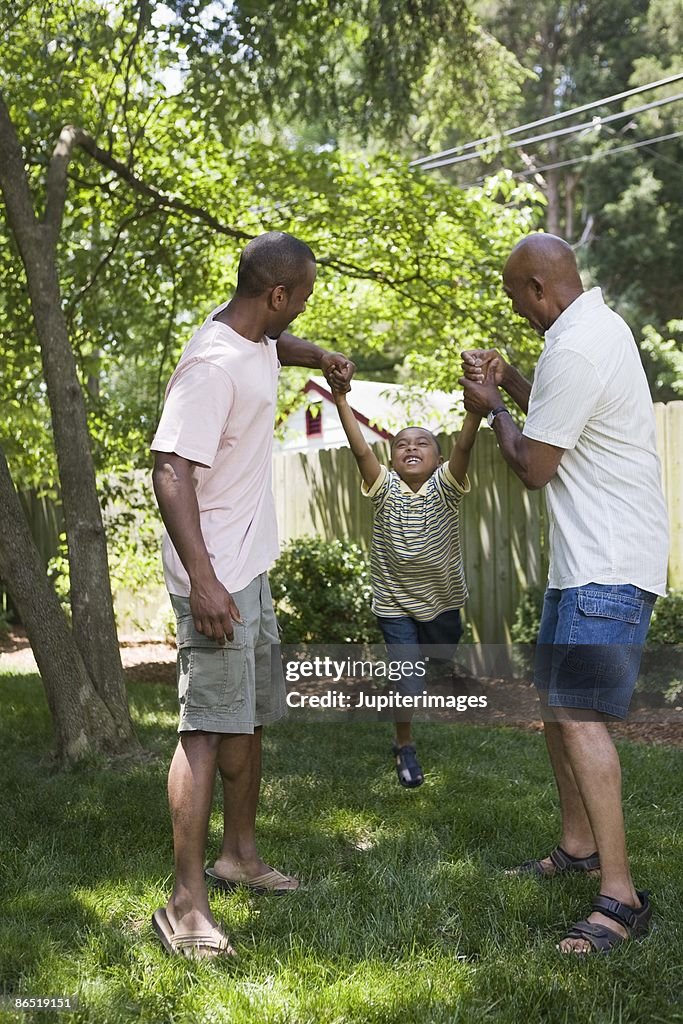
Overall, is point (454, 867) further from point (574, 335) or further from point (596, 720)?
point (574, 335)

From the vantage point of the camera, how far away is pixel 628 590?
9.70 ft

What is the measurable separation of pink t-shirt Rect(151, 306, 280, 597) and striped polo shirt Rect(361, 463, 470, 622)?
1.40 meters

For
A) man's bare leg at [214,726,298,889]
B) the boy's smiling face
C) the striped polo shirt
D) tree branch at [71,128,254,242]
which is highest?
tree branch at [71,128,254,242]

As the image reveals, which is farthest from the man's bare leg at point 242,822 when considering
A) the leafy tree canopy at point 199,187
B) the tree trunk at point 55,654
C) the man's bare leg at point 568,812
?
the leafy tree canopy at point 199,187

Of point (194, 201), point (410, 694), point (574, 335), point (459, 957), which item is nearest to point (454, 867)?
point (459, 957)

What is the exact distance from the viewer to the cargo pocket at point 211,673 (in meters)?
2.90

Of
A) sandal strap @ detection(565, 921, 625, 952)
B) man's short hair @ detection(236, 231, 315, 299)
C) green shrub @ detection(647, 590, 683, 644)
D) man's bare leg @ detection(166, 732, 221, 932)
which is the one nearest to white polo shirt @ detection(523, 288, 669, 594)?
man's short hair @ detection(236, 231, 315, 299)

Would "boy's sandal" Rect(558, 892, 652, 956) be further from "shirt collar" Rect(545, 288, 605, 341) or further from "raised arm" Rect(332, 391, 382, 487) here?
"raised arm" Rect(332, 391, 382, 487)

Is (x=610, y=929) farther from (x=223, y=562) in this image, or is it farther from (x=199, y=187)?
(x=199, y=187)

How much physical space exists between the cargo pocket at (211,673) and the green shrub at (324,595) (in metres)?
5.18

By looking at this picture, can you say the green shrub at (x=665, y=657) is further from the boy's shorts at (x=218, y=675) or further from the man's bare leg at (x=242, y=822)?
the boy's shorts at (x=218, y=675)

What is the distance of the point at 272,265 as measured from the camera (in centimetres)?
308

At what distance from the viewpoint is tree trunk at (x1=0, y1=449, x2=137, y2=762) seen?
4789mm

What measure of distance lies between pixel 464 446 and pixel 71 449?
7.69 ft
